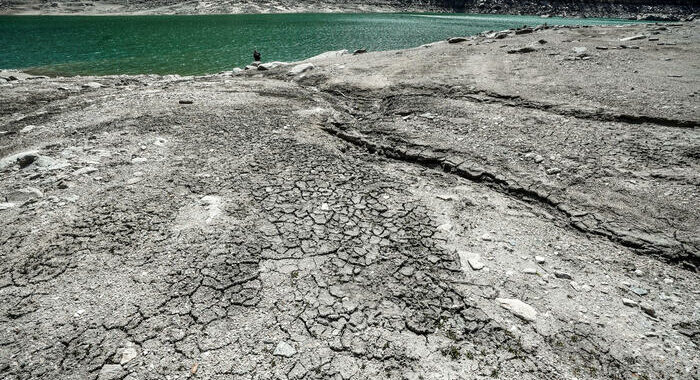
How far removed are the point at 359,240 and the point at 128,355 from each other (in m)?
3.05

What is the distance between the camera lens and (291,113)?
32.1 feet

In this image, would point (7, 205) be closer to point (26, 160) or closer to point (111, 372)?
point (26, 160)

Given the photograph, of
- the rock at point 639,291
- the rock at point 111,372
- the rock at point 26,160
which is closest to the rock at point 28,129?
the rock at point 26,160

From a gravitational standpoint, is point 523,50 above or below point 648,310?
above

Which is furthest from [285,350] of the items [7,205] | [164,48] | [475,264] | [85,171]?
[164,48]

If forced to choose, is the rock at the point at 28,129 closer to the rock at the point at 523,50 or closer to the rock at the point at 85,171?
the rock at the point at 85,171

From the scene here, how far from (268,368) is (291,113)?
7.59m

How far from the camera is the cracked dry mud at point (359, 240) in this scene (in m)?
3.56

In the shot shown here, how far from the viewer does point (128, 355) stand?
3.49 meters

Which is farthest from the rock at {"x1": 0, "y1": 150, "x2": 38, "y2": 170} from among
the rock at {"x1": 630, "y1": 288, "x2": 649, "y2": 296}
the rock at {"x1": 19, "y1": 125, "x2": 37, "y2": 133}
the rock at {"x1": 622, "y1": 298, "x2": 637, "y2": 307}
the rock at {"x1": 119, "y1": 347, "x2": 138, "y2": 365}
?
the rock at {"x1": 630, "y1": 288, "x2": 649, "y2": 296}

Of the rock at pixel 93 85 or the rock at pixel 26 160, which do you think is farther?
the rock at pixel 93 85

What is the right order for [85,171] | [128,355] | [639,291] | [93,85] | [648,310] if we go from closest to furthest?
[128,355] → [648,310] → [639,291] → [85,171] → [93,85]

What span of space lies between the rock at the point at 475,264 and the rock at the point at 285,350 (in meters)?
2.57

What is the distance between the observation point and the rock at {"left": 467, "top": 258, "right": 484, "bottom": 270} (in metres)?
4.60
